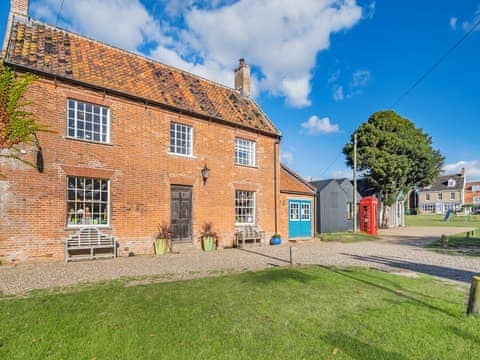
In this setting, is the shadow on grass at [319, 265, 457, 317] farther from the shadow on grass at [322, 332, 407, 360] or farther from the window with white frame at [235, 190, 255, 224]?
the window with white frame at [235, 190, 255, 224]

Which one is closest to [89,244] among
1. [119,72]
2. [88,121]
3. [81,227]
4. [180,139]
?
[81,227]

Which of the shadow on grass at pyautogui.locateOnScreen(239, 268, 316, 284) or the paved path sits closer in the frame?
the shadow on grass at pyautogui.locateOnScreen(239, 268, 316, 284)

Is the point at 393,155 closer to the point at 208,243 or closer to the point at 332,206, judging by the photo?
the point at 332,206

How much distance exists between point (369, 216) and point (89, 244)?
20326mm

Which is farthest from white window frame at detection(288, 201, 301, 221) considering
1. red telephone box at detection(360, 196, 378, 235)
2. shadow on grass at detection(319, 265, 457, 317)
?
shadow on grass at detection(319, 265, 457, 317)

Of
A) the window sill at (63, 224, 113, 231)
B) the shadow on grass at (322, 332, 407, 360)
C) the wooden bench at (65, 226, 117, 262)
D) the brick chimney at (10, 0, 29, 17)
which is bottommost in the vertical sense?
the shadow on grass at (322, 332, 407, 360)

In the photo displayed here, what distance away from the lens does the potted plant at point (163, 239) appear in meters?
12.8

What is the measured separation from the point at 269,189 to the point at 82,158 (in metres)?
10.0

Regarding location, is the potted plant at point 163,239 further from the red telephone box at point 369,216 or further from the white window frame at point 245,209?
the red telephone box at point 369,216

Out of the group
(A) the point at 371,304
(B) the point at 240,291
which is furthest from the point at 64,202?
(A) the point at 371,304

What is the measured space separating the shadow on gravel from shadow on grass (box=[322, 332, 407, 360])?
19.4 feet

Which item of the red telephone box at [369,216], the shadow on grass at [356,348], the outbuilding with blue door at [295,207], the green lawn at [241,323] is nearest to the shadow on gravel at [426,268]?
the green lawn at [241,323]

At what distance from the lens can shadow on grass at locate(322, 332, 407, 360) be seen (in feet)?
12.5

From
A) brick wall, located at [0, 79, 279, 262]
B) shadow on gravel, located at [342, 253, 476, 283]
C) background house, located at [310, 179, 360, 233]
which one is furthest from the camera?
background house, located at [310, 179, 360, 233]
